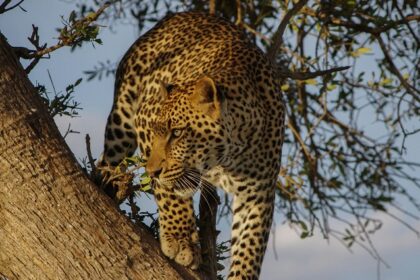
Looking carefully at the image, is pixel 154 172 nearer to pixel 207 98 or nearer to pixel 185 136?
pixel 185 136

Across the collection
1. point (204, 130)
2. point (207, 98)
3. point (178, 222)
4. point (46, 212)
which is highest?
point (207, 98)

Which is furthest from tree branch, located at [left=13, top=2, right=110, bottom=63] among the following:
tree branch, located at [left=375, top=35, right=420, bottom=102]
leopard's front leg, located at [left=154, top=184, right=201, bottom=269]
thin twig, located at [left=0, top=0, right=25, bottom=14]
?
tree branch, located at [left=375, top=35, right=420, bottom=102]

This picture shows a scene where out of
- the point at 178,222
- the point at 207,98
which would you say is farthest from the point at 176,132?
the point at 178,222

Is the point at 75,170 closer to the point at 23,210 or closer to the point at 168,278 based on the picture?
the point at 23,210

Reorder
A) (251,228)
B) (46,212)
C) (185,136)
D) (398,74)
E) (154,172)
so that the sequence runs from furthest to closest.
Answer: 1. (398,74)
2. (251,228)
3. (185,136)
4. (154,172)
5. (46,212)

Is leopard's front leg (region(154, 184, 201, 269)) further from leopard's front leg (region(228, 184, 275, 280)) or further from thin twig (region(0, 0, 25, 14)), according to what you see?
thin twig (region(0, 0, 25, 14))

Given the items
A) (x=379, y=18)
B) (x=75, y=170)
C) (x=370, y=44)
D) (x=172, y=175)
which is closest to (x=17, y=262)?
(x=75, y=170)

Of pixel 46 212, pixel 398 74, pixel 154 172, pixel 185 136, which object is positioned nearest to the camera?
pixel 46 212

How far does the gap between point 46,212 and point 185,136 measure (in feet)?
3.93

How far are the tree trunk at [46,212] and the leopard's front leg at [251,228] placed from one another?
1.23 meters

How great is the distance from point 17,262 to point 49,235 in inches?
9.0

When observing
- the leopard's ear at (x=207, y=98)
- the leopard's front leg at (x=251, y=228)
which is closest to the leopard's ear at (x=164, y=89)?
the leopard's ear at (x=207, y=98)

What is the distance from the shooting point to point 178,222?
6.07 metres

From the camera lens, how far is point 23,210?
16.6 ft
